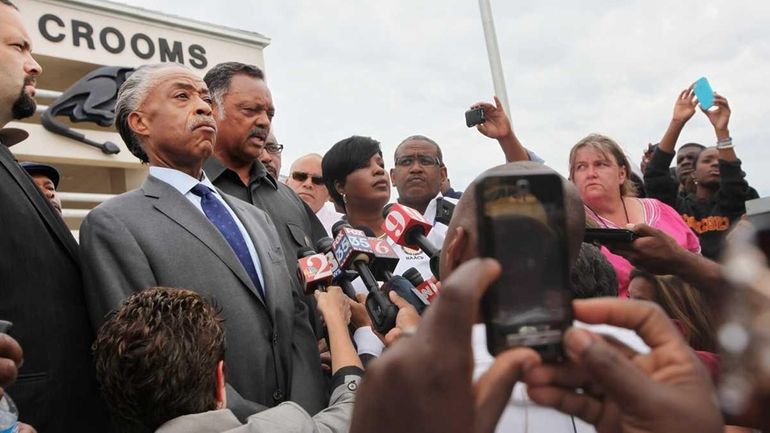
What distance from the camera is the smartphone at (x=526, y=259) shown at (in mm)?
665

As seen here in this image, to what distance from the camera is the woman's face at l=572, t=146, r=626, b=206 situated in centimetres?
309

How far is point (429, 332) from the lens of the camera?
63 centimetres

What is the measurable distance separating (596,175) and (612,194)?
0.35ft

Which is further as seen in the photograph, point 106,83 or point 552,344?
point 106,83

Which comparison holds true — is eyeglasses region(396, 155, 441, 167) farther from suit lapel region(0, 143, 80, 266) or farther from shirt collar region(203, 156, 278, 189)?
suit lapel region(0, 143, 80, 266)

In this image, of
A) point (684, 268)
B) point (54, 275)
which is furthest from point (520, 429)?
point (54, 275)

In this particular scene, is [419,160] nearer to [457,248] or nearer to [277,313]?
[277,313]

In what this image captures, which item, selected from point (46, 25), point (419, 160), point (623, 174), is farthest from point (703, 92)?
point (46, 25)

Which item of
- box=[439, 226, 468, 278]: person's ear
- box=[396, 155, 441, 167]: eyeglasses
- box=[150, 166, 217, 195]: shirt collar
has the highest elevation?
box=[396, 155, 441, 167]: eyeglasses

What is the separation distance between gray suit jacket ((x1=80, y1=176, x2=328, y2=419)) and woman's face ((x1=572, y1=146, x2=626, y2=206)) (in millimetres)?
1546

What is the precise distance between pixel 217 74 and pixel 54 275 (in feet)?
4.50

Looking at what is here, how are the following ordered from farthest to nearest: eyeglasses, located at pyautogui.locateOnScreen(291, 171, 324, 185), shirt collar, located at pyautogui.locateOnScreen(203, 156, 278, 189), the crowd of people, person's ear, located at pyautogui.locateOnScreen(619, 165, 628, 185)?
eyeglasses, located at pyautogui.locateOnScreen(291, 171, 324, 185) → person's ear, located at pyautogui.locateOnScreen(619, 165, 628, 185) → shirt collar, located at pyautogui.locateOnScreen(203, 156, 278, 189) → the crowd of people

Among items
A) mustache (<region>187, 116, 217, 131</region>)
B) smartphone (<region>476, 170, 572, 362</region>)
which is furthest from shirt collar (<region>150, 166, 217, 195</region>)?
smartphone (<region>476, 170, 572, 362</region>)

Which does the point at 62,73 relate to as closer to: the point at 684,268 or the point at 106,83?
the point at 106,83
